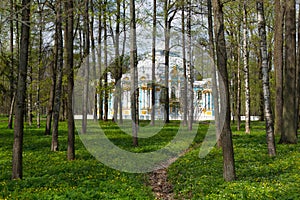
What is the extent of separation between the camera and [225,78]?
8305 mm

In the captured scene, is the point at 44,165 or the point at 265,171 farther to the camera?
the point at 44,165

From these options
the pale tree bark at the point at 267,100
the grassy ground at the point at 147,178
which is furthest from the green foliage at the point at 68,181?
the pale tree bark at the point at 267,100

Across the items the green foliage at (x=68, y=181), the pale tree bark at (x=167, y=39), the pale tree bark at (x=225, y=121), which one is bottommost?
the green foliage at (x=68, y=181)

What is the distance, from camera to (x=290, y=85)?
610 inches

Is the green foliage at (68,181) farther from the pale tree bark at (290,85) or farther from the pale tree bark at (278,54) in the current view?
the pale tree bark at (278,54)

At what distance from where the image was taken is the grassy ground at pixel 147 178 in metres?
6.94

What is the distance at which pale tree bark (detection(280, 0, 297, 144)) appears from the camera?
14992 mm

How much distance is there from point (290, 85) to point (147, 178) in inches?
368

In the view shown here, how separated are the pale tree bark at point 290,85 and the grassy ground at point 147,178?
2081mm

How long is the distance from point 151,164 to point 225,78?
180 inches

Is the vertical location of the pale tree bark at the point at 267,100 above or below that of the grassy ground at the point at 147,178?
above

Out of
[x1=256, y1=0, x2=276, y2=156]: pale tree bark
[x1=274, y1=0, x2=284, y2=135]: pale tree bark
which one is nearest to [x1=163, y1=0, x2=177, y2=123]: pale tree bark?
[x1=274, y1=0, x2=284, y2=135]: pale tree bark

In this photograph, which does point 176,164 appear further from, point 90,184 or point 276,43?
point 276,43

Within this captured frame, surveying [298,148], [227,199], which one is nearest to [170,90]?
[298,148]
